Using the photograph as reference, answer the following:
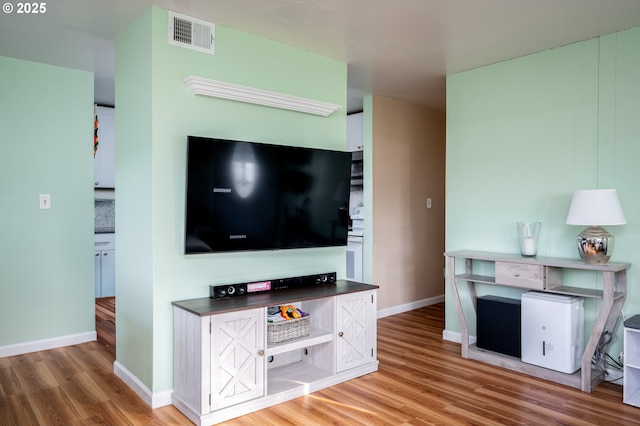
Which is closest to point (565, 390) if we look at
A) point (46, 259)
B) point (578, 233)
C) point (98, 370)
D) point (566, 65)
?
point (578, 233)

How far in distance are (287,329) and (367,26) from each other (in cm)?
203

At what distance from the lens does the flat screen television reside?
108 inches

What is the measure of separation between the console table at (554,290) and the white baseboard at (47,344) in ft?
10.4

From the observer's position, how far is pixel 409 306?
520cm

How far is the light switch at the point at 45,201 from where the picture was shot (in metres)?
3.76

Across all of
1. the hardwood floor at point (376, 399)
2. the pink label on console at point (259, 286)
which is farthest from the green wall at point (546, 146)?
the pink label on console at point (259, 286)

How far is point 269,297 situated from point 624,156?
8.34 feet

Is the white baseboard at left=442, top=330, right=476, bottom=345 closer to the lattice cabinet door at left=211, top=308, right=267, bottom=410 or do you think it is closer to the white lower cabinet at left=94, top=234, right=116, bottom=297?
the lattice cabinet door at left=211, top=308, right=267, bottom=410

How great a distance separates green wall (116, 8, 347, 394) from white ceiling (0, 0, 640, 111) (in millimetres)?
173

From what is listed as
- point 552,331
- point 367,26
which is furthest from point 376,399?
point 367,26

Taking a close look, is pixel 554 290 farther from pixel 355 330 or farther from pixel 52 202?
pixel 52 202

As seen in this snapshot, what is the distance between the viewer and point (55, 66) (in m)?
3.79

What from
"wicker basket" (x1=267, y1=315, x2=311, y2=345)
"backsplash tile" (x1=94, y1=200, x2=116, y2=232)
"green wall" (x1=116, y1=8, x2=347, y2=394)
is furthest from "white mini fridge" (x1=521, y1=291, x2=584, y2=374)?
"backsplash tile" (x1=94, y1=200, x2=116, y2=232)

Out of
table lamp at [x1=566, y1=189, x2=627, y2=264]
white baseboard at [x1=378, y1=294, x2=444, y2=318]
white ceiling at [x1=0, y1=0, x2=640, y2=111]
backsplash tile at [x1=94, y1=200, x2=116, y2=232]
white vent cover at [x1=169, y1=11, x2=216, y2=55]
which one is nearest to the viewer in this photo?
white ceiling at [x1=0, y1=0, x2=640, y2=111]
